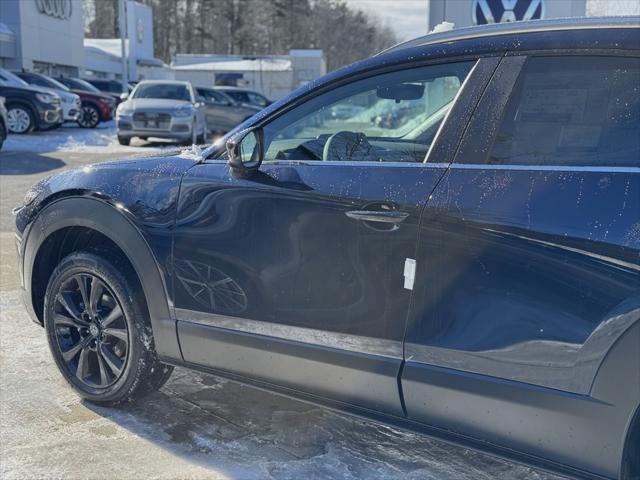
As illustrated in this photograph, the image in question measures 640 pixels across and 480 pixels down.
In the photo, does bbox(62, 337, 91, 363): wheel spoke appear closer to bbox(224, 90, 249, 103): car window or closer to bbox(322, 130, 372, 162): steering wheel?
bbox(322, 130, 372, 162): steering wheel

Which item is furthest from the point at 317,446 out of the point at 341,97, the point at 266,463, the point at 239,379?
the point at 341,97

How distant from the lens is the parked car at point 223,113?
2136 centimetres

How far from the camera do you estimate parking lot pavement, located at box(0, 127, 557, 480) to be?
282cm

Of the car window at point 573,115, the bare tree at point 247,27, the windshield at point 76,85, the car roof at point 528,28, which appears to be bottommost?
the car window at point 573,115

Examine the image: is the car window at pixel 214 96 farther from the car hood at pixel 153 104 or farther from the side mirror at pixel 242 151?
the side mirror at pixel 242 151

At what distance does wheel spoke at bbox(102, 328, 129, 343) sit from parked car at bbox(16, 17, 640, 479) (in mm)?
16

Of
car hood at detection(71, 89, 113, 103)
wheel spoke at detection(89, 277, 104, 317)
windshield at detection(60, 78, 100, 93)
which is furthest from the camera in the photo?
windshield at detection(60, 78, 100, 93)

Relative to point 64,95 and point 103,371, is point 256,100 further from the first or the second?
point 103,371

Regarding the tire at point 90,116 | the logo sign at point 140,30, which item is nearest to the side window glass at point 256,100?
the tire at point 90,116

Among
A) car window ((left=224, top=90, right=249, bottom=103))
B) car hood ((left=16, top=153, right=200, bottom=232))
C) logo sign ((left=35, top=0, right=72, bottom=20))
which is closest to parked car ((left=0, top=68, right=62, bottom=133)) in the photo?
car window ((left=224, top=90, right=249, bottom=103))

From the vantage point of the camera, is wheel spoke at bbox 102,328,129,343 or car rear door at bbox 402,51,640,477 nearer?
car rear door at bbox 402,51,640,477

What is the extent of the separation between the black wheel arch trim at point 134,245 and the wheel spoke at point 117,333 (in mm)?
184

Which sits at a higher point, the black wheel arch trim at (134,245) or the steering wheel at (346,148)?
the steering wheel at (346,148)

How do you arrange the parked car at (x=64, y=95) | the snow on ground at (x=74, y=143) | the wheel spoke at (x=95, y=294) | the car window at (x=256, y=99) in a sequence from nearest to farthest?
1. the wheel spoke at (x=95, y=294)
2. the snow on ground at (x=74, y=143)
3. the parked car at (x=64, y=95)
4. the car window at (x=256, y=99)
